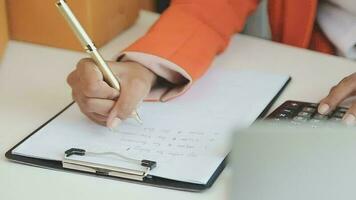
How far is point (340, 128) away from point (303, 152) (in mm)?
25

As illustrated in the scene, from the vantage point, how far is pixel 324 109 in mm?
816

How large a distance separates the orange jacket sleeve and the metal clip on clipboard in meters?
0.22

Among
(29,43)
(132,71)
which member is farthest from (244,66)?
(29,43)

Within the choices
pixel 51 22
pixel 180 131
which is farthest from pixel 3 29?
pixel 180 131

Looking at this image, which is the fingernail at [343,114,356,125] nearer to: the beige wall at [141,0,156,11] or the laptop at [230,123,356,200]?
the laptop at [230,123,356,200]

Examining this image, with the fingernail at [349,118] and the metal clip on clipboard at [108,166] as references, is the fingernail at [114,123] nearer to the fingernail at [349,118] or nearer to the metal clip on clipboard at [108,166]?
the metal clip on clipboard at [108,166]

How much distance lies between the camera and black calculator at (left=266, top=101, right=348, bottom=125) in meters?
0.79

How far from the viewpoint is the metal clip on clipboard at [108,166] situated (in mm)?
697

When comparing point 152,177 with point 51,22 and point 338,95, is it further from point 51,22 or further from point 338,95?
point 51,22

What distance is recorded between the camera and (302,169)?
1.30 ft

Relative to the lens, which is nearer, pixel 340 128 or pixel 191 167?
pixel 340 128

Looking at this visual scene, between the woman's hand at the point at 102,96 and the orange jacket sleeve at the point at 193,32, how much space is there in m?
0.10

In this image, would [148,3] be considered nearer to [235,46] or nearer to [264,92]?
[235,46]

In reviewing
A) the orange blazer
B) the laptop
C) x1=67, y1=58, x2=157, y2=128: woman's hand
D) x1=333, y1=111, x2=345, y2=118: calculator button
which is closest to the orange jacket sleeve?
the orange blazer
